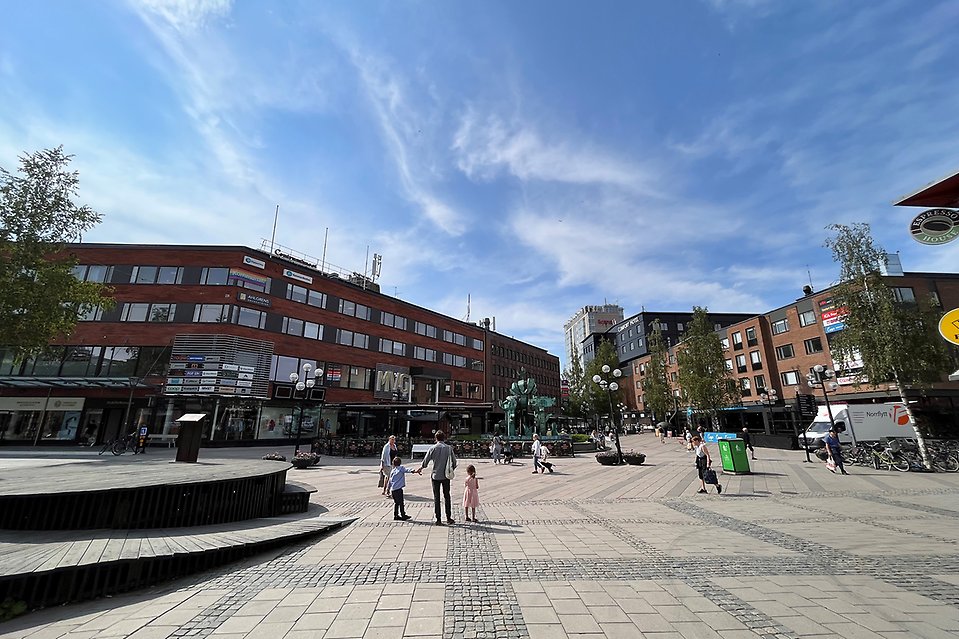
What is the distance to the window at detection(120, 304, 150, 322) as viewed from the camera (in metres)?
31.2

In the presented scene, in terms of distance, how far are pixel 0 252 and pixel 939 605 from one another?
114ft

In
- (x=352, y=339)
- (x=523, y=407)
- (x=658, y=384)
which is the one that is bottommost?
(x=523, y=407)

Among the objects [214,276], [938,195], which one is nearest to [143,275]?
[214,276]

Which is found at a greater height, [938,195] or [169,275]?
[169,275]

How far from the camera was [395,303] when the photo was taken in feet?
153

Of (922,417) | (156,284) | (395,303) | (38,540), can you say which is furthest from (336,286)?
(922,417)

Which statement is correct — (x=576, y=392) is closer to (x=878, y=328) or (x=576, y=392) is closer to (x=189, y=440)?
(x=878, y=328)

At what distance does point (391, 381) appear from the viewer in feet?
141

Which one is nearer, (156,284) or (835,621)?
(835,621)

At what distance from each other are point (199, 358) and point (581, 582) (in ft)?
110

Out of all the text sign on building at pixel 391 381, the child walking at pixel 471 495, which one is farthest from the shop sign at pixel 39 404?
the child walking at pixel 471 495

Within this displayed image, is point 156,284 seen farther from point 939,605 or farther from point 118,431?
point 939,605

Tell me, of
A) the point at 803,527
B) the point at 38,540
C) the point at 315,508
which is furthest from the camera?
the point at 315,508

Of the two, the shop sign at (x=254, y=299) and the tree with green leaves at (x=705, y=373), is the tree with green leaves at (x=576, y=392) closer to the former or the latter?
the tree with green leaves at (x=705, y=373)
